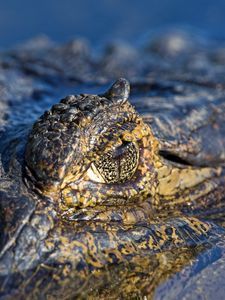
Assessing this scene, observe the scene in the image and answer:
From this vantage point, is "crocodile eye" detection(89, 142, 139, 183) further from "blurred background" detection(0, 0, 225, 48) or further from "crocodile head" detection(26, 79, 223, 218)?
"blurred background" detection(0, 0, 225, 48)

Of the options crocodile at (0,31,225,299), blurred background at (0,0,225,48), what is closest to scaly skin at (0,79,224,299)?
crocodile at (0,31,225,299)

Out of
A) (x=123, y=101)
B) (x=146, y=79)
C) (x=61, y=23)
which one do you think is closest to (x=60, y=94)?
(x=146, y=79)

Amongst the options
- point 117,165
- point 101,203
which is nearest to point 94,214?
point 101,203

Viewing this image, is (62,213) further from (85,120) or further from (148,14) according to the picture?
(148,14)

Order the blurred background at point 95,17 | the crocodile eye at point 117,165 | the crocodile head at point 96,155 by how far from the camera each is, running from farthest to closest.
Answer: the blurred background at point 95,17, the crocodile eye at point 117,165, the crocodile head at point 96,155

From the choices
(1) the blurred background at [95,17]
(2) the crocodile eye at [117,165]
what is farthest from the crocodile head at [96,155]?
(1) the blurred background at [95,17]

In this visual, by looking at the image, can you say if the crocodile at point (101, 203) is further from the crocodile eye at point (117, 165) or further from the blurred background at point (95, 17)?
the blurred background at point (95, 17)

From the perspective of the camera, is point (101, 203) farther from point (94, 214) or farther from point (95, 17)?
point (95, 17)
